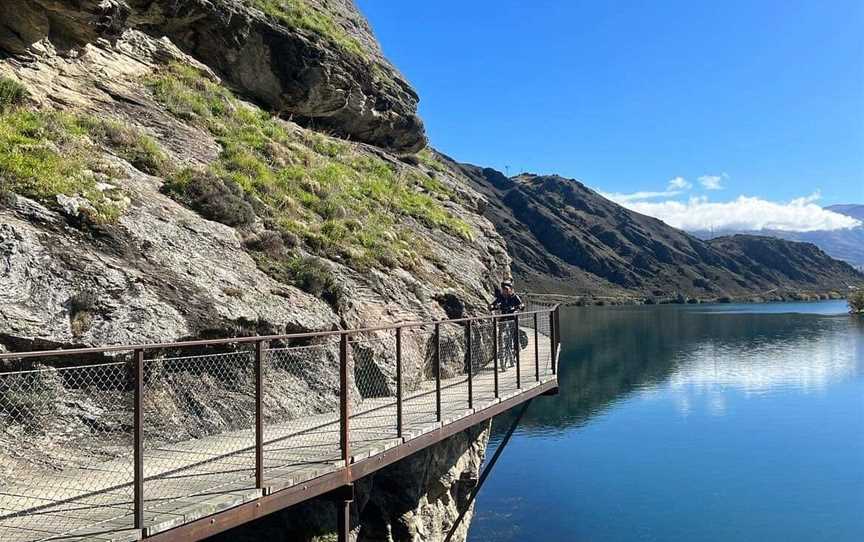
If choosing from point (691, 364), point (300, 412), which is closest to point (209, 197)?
point (300, 412)

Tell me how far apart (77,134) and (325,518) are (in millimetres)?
8437

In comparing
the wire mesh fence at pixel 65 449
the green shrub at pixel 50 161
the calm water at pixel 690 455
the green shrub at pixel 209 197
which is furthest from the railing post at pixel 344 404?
the calm water at pixel 690 455

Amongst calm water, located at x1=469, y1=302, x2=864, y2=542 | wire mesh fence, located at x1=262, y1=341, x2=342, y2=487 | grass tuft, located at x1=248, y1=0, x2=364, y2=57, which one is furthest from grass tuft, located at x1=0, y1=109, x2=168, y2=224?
calm water, located at x1=469, y1=302, x2=864, y2=542

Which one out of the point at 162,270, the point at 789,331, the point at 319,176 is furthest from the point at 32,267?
the point at 789,331

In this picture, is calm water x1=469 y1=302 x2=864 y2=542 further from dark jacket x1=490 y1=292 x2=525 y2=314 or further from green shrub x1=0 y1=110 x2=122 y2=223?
green shrub x1=0 y1=110 x2=122 y2=223

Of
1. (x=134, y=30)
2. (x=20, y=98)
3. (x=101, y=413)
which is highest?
(x=134, y=30)

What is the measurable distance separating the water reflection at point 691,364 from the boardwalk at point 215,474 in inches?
926

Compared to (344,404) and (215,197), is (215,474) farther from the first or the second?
(215,197)

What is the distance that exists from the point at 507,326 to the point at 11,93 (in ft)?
37.2

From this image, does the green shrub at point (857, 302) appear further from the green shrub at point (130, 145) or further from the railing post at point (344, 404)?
the railing post at point (344, 404)

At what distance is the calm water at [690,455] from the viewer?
843 inches

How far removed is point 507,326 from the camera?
1534cm

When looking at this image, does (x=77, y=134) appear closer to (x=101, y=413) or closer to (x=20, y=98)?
(x=20, y=98)

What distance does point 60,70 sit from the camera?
14273 millimetres
